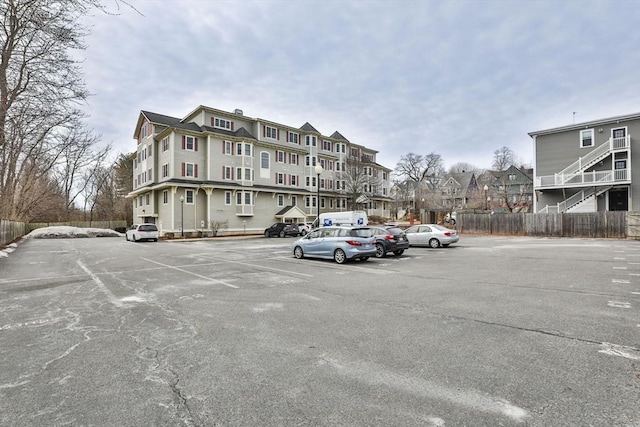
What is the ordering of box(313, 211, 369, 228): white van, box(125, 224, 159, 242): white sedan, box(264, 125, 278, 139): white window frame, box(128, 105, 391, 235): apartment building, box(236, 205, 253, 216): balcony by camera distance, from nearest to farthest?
box(313, 211, 369, 228): white van
box(125, 224, 159, 242): white sedan
box(128, 105, 391, 235): apartment building
box(236, 205, 253, 216): balcony
box(264, 125, 278, 139): white window frame

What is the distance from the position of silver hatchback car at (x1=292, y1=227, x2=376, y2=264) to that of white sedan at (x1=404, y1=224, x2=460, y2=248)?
712 centimetres

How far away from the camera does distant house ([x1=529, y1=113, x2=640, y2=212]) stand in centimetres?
2805

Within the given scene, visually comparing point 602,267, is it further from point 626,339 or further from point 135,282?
point 135,282

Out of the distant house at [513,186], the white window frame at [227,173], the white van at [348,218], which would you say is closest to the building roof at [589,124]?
the white van at [348,218]

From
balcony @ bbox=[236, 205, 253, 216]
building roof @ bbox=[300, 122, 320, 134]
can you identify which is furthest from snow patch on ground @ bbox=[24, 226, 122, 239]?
building roof @ bbox=[300, 122, 320, 134]

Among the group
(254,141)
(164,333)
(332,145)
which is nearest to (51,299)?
(164,333)

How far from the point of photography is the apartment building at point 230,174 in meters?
33.8

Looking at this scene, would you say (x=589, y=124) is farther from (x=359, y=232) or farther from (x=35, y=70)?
(x=35, y=70)

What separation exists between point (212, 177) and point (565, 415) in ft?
117

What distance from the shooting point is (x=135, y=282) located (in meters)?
9.36

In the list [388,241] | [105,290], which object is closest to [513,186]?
[388,241]

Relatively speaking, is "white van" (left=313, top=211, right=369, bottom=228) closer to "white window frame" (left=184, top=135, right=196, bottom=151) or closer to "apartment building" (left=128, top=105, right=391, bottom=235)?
"apartment building" (left=128, top=105, right=391, bottom=235)

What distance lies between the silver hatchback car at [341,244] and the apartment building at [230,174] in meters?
17.0

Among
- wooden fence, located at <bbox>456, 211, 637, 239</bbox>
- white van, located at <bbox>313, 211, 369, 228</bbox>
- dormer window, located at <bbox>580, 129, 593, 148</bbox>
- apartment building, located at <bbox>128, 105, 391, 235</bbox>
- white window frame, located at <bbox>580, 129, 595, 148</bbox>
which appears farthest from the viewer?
apartment building, located at <bbox>128, 105, 391, 235</bbox>
